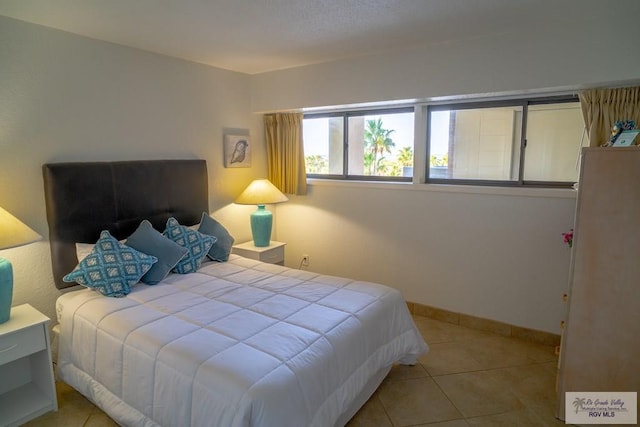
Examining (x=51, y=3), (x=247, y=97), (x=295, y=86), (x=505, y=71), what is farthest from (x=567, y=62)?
(x=51, y=3)

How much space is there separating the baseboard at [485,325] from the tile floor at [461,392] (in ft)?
0.22

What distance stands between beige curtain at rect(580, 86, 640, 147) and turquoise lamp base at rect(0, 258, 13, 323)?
153 inches

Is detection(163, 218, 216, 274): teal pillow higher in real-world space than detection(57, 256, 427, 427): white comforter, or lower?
higher

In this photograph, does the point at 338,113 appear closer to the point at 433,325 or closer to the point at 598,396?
the point at 433,325

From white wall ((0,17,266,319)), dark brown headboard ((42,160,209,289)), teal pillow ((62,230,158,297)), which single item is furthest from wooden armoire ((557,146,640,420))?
white wall ((0,17,266,319))

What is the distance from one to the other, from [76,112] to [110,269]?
4.01 feet

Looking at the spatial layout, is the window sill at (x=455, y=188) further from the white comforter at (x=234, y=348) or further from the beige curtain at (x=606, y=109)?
the white comforter at (x=234, y=348)

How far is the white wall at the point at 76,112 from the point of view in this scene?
2500mm

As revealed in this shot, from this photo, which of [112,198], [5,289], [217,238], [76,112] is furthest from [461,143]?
[5,289]

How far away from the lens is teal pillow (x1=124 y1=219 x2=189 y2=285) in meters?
2.82

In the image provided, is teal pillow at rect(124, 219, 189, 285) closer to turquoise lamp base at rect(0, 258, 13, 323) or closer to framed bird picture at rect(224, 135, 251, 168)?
turquoise lamp base at rect(0, 258, 13, 323)

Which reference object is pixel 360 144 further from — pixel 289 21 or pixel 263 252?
pixel 289 21

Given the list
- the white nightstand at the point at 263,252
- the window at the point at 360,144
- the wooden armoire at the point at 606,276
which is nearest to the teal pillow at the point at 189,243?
the white nightstand at the point at 263,252

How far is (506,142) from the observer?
10.8ft
